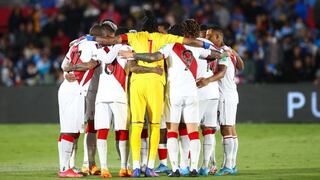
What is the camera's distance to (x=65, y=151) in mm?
13656

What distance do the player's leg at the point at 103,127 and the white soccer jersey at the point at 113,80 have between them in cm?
14

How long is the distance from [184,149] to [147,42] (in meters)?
1.69

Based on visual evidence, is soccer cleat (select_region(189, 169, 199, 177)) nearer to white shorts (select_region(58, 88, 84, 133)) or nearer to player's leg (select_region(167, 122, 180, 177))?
player's leg (select_region(167, 122, 180, 177))

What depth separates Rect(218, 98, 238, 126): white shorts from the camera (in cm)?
1432

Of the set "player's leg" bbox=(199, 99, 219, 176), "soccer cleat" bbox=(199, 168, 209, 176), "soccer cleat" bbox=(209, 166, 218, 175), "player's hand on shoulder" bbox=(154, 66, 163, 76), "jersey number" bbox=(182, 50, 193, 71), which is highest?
"jersey number" bbox=(182, 50, 193, 71)

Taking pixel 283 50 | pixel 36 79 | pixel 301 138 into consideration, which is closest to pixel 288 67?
pixel 283 50

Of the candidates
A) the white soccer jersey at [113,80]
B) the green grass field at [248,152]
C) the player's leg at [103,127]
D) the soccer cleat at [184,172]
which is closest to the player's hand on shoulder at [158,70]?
the white soccer jersey at [113,80]

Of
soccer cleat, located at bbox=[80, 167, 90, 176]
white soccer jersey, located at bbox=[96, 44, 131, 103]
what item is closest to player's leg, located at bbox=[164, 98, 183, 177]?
white soccer jersey, located at bbox=[96, 44, 131, 103]

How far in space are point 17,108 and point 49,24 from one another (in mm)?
4046

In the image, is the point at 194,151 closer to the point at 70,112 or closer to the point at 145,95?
the point at 145,95

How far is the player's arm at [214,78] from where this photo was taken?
1392 cm

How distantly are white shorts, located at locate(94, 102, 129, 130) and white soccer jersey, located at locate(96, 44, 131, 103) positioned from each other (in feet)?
0.28

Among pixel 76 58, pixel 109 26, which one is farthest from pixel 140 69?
pixel 76 58

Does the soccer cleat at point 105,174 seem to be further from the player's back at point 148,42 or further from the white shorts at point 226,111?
the white shorts at point 226,111
